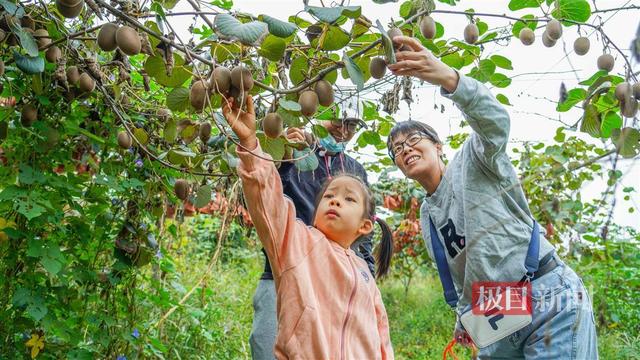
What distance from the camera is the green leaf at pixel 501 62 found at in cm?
166

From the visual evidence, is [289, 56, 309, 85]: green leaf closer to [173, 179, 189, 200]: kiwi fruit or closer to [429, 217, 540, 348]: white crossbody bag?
[173, 179, 189, 200]: kiwi fruit

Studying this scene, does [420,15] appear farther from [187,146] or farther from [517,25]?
[187,146]

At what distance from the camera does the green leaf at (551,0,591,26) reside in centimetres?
146

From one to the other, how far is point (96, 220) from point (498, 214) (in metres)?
1.28

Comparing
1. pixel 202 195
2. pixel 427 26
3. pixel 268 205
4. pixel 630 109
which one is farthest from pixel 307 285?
pixel 630 109

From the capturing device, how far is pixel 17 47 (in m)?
1.61

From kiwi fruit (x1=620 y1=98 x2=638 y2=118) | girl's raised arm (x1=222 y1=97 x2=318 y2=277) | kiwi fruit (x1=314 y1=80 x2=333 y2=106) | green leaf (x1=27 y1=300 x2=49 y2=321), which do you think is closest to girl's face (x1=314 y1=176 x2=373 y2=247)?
girl's raised arm (x1=222 y1=97 x2=318 y2=277)

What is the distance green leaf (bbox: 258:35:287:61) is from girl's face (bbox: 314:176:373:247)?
2.31ft

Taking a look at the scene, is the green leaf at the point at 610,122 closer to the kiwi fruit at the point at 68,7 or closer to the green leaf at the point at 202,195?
the green leaf at the point at 202,195

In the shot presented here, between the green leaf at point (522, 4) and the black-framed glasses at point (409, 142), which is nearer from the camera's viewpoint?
the green leaf at point (522, 4)

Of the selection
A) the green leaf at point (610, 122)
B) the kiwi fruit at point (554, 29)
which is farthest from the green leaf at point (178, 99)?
the green leaf at point (610, 122)

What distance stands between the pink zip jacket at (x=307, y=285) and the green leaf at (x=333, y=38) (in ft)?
0.96

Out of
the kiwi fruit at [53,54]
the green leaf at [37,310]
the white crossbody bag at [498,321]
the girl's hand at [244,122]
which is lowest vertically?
the green leaf at [37,310]

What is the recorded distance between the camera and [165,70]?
141 centimetres
